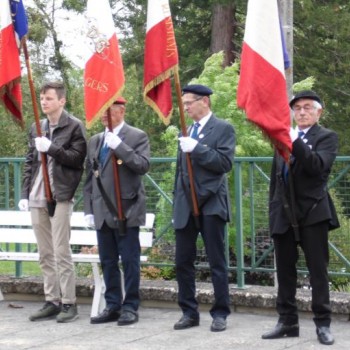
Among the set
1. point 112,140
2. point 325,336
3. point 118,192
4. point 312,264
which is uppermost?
point 112,140

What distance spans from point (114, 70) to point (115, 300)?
6.47ft

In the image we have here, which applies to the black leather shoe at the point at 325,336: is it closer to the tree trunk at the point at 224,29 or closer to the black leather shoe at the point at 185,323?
the black leather shoe at the point at 185,323

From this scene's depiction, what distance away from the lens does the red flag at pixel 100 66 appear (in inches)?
325

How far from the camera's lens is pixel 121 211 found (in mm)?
8281

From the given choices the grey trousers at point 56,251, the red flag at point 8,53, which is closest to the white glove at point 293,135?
the grey trousers at point 56,251

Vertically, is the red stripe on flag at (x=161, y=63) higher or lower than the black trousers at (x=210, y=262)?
higher

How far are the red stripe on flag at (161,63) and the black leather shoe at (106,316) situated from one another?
5.63 feet

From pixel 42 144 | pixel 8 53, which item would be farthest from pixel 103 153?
pixel 8 53

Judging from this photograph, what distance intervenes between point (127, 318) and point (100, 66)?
7.02 ft

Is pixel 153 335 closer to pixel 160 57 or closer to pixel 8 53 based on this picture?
pixel 160 57

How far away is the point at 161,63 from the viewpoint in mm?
8156

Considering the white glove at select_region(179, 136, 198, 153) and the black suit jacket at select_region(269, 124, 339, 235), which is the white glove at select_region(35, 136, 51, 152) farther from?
the black suit jacket at select_region(269, 124, 339, 235)

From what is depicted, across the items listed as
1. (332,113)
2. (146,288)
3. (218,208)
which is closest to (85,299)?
(146,288)

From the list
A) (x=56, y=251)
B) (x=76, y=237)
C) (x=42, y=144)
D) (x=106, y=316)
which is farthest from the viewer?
(x=76, y=237)
